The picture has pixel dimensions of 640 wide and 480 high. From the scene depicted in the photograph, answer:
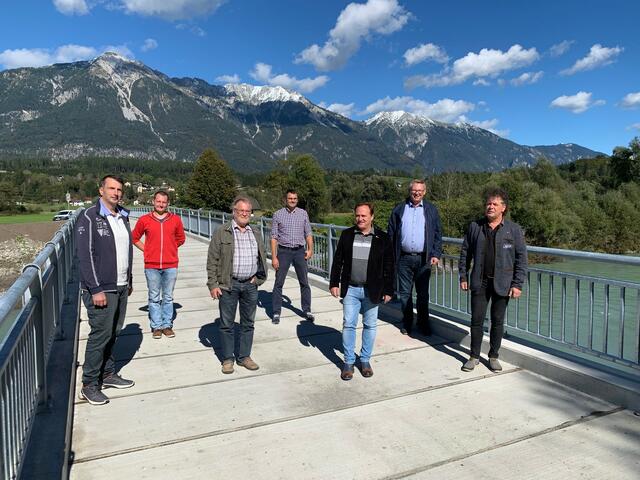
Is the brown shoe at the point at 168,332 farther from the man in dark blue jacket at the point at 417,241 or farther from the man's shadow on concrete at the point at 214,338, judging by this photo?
the man in dark blue jacket at the point at 417,241

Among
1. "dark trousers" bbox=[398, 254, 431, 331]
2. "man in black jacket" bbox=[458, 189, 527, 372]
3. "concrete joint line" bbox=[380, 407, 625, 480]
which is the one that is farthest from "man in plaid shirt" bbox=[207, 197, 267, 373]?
"concrete joint line" bbox=[380, 407, 625, 480]

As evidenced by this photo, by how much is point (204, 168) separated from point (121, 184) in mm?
65837

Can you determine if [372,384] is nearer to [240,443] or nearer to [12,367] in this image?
[240,443]

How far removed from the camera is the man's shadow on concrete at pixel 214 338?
212 inches

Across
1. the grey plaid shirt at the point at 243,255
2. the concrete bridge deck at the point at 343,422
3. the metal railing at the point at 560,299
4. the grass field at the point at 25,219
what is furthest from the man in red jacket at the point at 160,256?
the grass field at the point at 25,219

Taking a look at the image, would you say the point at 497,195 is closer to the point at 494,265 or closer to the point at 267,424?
the point at 494,265

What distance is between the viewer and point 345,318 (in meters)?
4.53

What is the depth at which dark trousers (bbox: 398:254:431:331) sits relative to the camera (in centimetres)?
571

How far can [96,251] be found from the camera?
3.75 metres

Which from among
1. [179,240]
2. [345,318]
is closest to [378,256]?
[345,318]

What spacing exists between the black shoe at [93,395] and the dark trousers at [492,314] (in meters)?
3.38

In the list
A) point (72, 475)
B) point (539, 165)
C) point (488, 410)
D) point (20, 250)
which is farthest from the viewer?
point (539, 165)

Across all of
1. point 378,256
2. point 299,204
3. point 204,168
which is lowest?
point 378,256

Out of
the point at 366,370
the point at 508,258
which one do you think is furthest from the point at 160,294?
the point at 508,258
